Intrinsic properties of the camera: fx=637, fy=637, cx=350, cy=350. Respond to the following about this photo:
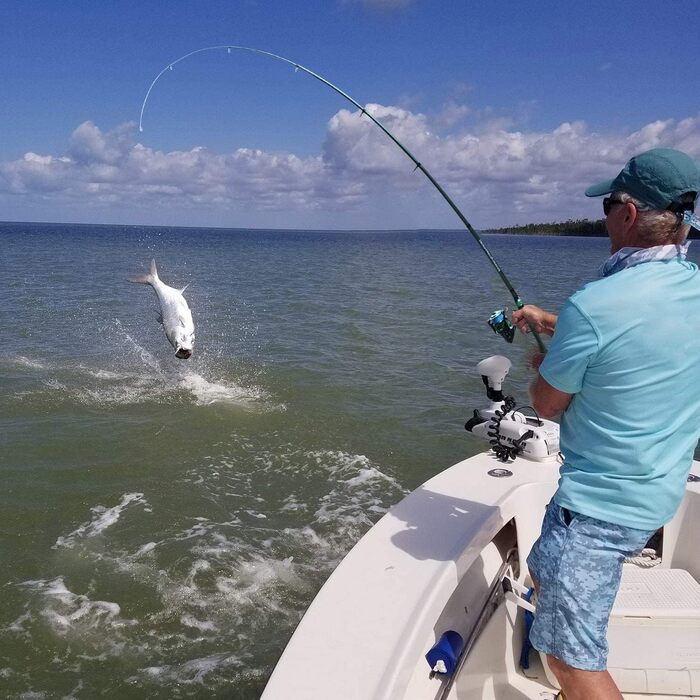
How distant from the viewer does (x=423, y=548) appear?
2719 millimetres

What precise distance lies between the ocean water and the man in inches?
107

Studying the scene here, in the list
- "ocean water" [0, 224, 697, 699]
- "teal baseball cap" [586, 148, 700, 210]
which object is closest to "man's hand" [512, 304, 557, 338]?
"teal baseball cap" [586, 148, 700, 210]

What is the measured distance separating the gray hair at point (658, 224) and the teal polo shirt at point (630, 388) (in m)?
0.10

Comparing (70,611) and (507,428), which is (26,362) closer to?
(70,611)

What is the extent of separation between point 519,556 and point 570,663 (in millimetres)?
1317

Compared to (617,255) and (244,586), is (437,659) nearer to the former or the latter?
(617,255)

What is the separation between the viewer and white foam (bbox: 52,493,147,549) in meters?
5.72

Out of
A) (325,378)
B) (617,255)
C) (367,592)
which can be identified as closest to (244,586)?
(367,592)

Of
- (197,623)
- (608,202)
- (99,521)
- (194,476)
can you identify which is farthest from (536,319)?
(194,476)

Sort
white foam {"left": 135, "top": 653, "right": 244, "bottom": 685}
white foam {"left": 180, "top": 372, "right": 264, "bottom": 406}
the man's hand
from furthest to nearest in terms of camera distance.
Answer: white foam {"left": 180, "top": 372, "right": 264, "bottom": 406}, white foam {"left": 135, "top": 653, "right": 244, "bottom": 685}, the man's hand

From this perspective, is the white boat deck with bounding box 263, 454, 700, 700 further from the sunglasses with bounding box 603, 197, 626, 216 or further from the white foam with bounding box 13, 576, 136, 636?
the white foam with bounding box 13, 576, 136, 636

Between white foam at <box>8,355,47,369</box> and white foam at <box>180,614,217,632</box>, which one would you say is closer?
white foam at <box>180,614,217,632</box>

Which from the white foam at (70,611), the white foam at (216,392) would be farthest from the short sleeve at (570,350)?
the white foam at (216,392)

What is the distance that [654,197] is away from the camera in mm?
1942
